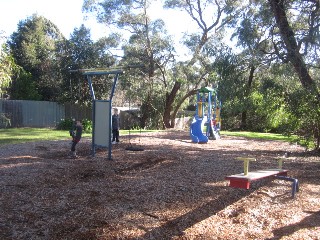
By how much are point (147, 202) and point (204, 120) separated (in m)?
11.1

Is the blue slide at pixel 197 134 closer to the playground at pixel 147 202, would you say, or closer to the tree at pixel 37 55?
the playground at pixel 147 202

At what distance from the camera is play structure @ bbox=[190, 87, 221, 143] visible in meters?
15.6

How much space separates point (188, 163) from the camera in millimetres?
9484

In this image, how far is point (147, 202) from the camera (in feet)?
19.4

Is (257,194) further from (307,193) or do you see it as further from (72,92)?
(72,92)

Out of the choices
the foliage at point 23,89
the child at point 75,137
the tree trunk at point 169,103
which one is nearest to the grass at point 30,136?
the child at point 75,137

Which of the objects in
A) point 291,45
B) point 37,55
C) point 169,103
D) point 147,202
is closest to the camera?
point 147,202

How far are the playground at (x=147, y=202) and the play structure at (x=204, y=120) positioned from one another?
6.14 meters

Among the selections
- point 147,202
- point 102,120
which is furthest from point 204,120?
point 147,202

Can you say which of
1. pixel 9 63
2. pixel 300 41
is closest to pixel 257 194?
pixel 9 63

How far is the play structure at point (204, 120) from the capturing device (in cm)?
1565

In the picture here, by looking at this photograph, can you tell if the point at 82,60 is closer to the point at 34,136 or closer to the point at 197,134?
the point at 34,136

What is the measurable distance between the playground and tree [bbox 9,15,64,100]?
2050 cm

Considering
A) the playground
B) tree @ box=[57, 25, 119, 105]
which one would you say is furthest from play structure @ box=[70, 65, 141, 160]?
tree @ box=[57, 25, 119, 105]
